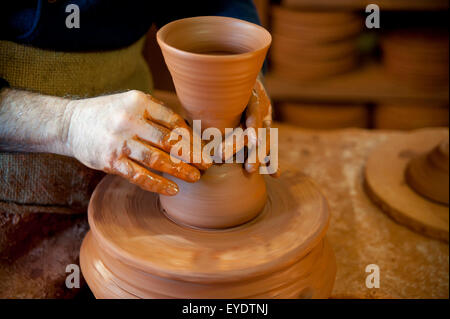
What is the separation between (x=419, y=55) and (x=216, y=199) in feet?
7.63

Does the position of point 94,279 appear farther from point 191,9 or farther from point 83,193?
point 191,9

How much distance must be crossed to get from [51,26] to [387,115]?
251cm

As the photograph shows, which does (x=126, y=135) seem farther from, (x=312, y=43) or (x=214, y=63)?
(x=312, y=43)

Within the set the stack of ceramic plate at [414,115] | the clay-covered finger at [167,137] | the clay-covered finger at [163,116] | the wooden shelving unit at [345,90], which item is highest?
the clay-covered finger at [163,116]

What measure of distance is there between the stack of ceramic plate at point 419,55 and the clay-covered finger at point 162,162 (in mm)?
2357

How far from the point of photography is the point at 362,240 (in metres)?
1.80

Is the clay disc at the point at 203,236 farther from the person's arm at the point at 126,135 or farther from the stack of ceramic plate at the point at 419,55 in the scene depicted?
the stack of ceramic plate at the point at 419,55

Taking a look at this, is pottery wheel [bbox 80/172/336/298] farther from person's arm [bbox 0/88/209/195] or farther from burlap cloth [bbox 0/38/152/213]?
burlap cloth [bbox 0/38/152/213]

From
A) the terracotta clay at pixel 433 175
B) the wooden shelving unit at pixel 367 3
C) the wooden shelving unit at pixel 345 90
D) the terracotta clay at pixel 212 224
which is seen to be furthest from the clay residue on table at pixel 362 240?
the wooden shelving unit at pixel 367 3

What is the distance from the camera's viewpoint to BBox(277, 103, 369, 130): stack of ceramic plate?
3.37m

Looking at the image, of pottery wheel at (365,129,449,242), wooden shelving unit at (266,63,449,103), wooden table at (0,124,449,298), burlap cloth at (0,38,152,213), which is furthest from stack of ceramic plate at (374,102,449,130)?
burlap cloth at (0,38,152,213)

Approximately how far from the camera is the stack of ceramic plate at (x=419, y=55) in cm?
303

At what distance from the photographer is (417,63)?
123 inches

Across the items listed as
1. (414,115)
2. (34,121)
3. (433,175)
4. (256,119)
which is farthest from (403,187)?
(34,121)
